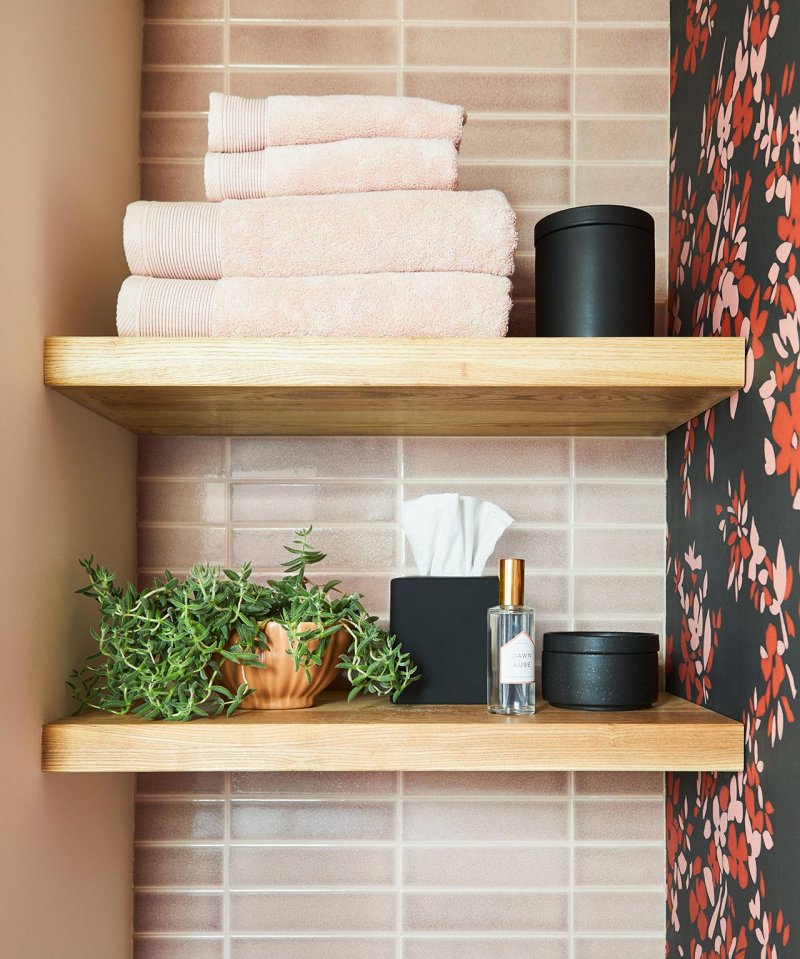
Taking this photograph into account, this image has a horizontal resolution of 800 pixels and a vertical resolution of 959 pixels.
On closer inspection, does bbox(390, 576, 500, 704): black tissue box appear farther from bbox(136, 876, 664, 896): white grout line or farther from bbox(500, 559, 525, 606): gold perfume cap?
bbox(136, 876, 664, 896): white grout line

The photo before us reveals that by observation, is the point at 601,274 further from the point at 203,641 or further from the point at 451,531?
the point at 203,641

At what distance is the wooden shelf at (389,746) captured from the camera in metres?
0.84

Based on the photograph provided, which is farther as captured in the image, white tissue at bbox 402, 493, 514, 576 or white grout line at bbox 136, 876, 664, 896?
white grout line at bbox 136, 876, 664, 896

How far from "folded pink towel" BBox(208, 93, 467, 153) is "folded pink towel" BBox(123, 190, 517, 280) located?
0.22 feet

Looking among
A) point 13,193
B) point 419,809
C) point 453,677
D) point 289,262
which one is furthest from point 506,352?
point 419,809

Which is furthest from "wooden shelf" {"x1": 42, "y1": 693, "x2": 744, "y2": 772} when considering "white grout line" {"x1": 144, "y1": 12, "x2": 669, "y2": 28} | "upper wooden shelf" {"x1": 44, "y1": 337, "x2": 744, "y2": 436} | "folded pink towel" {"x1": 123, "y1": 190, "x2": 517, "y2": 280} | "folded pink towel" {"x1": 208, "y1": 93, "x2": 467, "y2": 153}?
"white grout line" {"x1": 144, "y1": 12, "x2": 669, "y2": 28}

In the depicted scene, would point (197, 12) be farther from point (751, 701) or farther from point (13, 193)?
point (751, 701)

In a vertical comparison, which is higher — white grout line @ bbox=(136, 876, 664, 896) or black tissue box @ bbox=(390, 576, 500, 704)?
black tissue box @ bbox=(390, 576, 500, 704)

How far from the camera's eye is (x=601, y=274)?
917 mm

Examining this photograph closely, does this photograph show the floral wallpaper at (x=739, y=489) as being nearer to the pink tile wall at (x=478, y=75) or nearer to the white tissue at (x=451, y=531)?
the pink tile wall at (x=478, y=75)

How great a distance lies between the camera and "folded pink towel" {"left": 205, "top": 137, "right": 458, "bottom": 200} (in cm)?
90

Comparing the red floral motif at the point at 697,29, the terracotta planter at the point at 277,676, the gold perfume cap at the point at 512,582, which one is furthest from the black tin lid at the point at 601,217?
the terracotta planter at the point at 277,676

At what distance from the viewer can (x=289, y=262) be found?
35.0 inches

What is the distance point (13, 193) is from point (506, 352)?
444 mm
